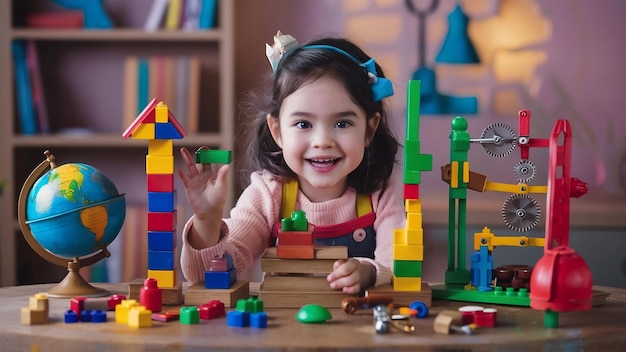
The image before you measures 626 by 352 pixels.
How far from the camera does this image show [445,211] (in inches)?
128

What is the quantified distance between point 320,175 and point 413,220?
0.28m

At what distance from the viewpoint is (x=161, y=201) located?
146 centimetres

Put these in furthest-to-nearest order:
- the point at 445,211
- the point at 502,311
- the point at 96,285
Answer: the point at 445,211, the point at 96,285, the point at 502,311

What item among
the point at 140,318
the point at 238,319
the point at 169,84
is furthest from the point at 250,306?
the point at 169,84

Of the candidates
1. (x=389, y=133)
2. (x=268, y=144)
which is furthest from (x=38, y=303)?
(x=389, y=133)

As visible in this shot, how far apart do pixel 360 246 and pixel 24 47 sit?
203cm

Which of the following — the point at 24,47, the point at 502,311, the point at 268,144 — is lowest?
the point at 502,311

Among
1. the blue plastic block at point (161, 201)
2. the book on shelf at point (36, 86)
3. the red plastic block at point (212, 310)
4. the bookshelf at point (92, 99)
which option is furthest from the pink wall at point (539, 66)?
the red plastic block at point (212, 310)

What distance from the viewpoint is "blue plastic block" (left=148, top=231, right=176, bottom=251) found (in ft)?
4.78

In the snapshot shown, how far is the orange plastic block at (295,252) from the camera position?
1.44 metres

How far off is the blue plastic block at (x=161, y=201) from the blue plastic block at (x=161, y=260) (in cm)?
7

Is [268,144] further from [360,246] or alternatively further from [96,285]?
[96,285]

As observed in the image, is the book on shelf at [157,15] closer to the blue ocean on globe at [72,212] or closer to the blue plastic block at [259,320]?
the blue ocean on globe at [72,212]

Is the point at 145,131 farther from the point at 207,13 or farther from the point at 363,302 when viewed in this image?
the point at 207,13
